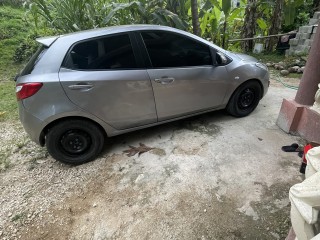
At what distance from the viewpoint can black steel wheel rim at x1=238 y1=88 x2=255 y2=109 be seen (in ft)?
12.0

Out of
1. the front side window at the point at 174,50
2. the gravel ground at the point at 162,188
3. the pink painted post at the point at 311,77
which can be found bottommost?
the gravel ground at the point at 162,188

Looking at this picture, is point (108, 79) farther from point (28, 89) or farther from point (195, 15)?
point (195, 15)

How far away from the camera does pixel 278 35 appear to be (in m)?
6.76

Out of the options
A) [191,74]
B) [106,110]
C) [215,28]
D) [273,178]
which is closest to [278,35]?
[215,28]

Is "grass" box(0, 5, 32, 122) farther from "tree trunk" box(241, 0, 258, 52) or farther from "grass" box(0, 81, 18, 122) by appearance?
"tree trunk" box(241, 0, 258, 52)

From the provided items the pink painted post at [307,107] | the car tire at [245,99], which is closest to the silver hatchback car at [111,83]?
the car tire at [245,99]

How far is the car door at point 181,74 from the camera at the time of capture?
2932mm

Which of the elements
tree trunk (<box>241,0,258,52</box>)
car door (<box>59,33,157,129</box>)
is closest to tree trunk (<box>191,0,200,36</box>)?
car door (<box>59,33,157,129</box>)

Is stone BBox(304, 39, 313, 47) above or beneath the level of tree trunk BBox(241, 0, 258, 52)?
beneath

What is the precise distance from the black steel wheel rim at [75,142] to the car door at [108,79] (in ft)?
1.09

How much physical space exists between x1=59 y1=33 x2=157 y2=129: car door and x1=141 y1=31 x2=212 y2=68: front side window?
22 cm

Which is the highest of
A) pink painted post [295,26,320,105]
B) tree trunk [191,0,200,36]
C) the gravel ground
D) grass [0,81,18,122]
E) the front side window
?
tree trunk [191,0,200,36]

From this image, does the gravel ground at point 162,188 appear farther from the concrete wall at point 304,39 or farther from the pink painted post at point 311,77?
the concrete wall at point 304,39

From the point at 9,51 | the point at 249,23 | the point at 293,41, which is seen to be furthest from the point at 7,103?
the point at 293,41
